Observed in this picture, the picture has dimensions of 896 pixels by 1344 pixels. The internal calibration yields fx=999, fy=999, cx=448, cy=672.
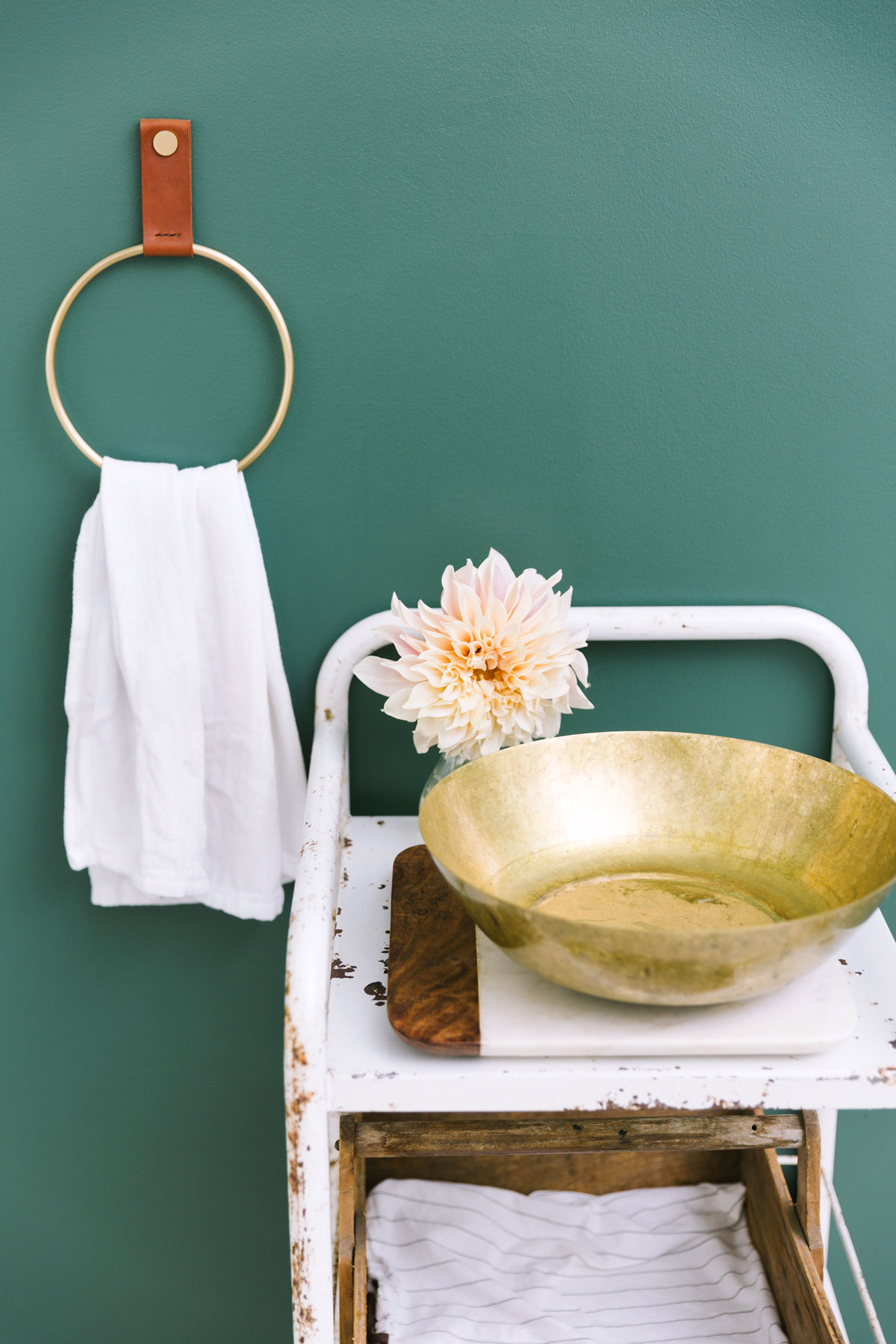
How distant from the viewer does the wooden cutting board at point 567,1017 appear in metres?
0.67

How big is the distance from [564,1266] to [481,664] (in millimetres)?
619

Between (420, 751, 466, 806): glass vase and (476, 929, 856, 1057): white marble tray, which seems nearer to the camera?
(476, 929, 856, 1057): white marble tray

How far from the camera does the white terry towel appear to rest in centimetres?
96

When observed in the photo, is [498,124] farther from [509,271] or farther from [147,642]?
[147,642]

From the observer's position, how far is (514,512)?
1.03 metres

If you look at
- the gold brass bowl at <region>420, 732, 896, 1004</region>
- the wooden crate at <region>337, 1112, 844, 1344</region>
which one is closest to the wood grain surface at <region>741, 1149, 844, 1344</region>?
the wooden crate at <region>337, 1112, 844, 1344</region>

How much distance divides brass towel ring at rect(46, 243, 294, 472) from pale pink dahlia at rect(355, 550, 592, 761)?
0.24 meters

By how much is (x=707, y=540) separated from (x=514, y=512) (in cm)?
20

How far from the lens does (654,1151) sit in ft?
2.96

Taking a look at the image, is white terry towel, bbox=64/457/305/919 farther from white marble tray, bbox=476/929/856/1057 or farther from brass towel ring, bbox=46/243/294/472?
white marble tray, bbox=476/929/856/1057

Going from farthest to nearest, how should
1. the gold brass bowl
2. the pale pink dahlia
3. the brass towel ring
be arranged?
the brass towel ring < the pale pink dahlia < the gold brass bowl

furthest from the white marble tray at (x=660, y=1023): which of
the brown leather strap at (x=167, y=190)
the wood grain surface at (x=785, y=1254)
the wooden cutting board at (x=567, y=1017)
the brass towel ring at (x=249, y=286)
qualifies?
the brown leather strap at (x=167, y=190)

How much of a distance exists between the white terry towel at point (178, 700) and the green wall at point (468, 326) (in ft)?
0.23

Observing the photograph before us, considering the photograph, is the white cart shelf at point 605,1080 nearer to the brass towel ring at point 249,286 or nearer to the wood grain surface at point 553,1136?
the wood grain surface at point 553,1136
